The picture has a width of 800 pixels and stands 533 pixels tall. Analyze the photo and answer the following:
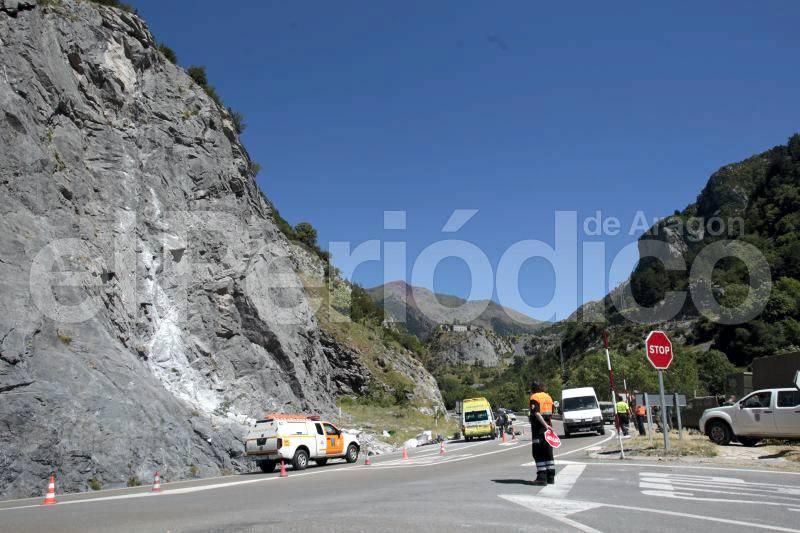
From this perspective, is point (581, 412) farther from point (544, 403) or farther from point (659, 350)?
point (544, 403)

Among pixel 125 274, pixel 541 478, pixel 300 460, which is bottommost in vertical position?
pixel 300 460

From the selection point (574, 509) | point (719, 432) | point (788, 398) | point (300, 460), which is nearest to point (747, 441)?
point (719, 432)

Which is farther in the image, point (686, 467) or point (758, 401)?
point (758, 401)

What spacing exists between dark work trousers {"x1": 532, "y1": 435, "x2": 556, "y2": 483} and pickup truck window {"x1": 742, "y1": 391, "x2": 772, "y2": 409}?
11642 millimetres

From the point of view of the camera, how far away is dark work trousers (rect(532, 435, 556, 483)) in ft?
35.5

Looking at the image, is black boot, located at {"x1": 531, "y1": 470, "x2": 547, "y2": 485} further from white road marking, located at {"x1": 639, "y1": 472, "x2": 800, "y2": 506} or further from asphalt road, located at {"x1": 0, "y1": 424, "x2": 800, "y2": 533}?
white road marking, located at {"x1": 639, "y1": 472, "x2": 800, "y2": 506}

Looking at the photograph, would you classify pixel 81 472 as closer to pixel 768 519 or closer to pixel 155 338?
pixel 155 338

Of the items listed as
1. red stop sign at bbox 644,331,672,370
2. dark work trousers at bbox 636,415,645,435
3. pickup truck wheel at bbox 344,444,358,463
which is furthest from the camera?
dark work trousers at bbox 636,415,645,435

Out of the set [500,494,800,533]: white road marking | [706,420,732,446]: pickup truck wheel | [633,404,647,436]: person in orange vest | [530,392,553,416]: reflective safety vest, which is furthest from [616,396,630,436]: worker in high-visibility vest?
[500,494,800,533]: white road marking

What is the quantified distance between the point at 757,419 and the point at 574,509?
14.0 m

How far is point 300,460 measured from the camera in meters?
21.7

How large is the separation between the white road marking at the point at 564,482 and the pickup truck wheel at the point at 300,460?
10330mm

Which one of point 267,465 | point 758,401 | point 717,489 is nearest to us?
point 717,489

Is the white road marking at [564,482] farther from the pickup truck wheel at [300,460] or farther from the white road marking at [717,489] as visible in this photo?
the pickup truck wheel at [300,460]
